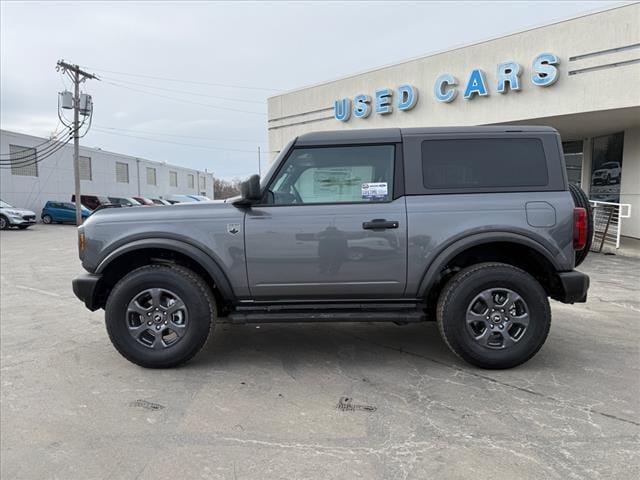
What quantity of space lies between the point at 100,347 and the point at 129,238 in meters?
1.44

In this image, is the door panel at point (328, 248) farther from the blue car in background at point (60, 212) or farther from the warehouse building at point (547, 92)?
the blue car in background at point (60, 212)

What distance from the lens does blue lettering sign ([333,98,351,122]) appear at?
16.5 metres

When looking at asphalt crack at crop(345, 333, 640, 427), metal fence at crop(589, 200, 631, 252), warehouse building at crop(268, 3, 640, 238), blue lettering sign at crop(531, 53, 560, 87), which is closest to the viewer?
asphalt crack at crop(345, 333, 640, 427)

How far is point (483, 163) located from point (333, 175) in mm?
1317

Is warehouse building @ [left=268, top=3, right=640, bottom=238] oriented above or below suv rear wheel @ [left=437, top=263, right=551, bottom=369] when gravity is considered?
above

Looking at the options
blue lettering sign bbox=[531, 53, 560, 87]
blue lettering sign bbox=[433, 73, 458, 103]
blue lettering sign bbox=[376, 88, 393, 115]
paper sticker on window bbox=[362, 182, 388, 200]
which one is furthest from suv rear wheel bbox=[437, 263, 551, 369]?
blue lettering sign bbox=[376, 88, 393, 115]

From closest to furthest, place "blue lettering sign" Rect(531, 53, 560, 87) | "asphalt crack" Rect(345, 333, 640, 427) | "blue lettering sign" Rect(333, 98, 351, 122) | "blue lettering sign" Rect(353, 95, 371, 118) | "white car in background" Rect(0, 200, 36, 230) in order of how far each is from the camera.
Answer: "asphalt crack" Rect(345, 333, 640, 427) < "blue lettering sign" Rect(531, 53, 560, 87) < "blue lettering sign" Rect(353, 95, 371, 118) < "blue lettering sign" Rect(333, 98, 351, 122) < "white car in background" Rect(0, 200, 36, 230)

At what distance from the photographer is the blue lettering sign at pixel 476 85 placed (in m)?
12.7

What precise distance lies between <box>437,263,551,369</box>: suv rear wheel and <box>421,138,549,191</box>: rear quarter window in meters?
0.75

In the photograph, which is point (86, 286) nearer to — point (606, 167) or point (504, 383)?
point (504, 383)

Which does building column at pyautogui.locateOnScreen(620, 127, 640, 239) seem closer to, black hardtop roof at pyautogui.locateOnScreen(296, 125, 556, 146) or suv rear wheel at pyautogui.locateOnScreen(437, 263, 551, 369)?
black hardtop roof at pyautogui.locateOnScreen(296, 125, 556, 146)

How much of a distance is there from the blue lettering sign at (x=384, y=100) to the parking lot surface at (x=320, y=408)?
11.5 meters

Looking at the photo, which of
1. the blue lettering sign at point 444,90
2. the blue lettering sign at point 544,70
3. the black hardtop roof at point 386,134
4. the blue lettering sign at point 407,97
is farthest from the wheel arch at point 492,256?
the blue lettering sign at point 407,97

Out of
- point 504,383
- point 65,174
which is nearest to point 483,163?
point 504,383
